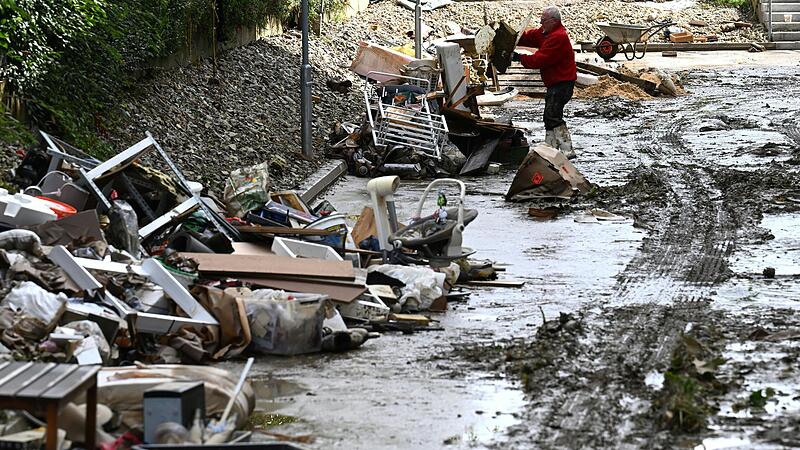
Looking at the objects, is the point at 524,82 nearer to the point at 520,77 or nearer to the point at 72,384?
the point at 520,77

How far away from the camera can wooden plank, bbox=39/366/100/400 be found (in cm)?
514

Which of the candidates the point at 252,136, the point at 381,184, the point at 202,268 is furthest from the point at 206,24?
the point at 202,268

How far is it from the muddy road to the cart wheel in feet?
53.1

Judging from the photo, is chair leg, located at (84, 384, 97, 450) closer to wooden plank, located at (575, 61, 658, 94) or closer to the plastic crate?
the plastic crate

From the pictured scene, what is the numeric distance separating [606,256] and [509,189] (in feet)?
11.2

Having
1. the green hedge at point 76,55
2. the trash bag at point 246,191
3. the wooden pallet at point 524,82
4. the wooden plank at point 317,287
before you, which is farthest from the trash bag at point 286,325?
the wooden pallet at point 524,82

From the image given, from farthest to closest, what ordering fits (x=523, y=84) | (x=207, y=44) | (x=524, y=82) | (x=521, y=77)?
(x=521, y=77)
(x=524, y=82)
(x=523, y=84)
(x=207, y=44)

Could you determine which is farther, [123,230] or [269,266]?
[123,230]

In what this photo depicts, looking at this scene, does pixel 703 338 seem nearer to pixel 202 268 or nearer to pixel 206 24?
pixel 202 268

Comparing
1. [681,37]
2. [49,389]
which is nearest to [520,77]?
[681,37]

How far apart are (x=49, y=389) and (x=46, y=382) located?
0.12m

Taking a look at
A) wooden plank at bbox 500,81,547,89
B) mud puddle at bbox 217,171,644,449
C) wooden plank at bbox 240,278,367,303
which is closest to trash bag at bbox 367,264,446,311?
mud puddle at bbox 217,171,644,449

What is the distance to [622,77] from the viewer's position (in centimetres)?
2638

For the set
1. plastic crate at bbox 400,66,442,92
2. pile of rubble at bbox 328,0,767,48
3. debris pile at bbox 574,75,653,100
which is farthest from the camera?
pile of rubble at bbox 328,0,767,48
